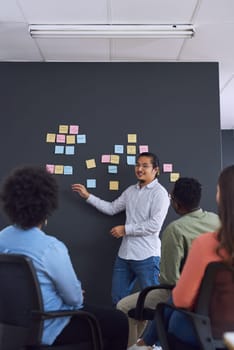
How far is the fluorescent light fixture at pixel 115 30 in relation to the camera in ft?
10.8

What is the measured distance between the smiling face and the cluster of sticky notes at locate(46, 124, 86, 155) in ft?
2.24

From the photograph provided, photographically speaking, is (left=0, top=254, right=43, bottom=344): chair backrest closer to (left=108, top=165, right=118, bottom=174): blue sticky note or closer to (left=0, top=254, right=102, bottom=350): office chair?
(left=0, top=254, right=102, bottom=350): office chair

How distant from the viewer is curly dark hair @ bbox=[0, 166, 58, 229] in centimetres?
183

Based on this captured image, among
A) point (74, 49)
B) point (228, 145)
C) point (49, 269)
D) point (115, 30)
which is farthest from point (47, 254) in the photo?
point (228, 145)

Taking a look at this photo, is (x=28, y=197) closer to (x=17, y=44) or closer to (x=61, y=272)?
(x=61, y=272)

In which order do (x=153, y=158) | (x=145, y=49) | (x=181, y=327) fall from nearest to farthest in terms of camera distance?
(x=181, y=327)
(x=153, y=158)
(x=145, y=49)

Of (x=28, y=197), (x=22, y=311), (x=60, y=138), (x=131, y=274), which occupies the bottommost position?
(x=131, y=274)

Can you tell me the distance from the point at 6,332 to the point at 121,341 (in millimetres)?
551

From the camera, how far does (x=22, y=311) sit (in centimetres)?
170

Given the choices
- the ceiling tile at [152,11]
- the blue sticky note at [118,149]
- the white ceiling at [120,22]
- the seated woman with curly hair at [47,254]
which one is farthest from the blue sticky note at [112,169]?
the seated woman with curly hair at [47,254]

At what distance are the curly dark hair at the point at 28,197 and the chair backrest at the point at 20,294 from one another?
0.70 ft

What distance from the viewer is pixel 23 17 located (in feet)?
10.4

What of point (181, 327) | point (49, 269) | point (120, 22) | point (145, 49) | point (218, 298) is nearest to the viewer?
point (218, 298)

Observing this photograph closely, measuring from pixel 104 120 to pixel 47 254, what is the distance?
7.71ft
